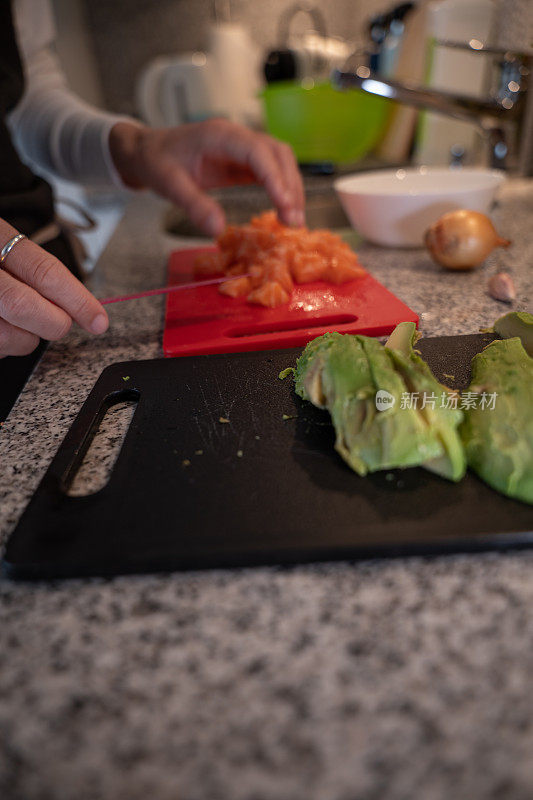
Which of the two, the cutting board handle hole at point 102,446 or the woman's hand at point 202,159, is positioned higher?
the woman's hand at point 202,159

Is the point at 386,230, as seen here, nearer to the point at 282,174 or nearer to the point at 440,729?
the point at 282,174

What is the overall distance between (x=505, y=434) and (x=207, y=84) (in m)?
3.00

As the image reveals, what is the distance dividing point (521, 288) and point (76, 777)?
3.29 feet

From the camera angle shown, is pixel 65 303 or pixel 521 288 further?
pixel 521 288

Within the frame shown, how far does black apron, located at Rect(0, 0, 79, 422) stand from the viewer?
105 cm

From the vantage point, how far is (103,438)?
66 cm

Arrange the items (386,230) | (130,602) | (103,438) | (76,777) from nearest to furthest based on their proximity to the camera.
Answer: (76,777) < (130,602) < (103,438) < (386,230)

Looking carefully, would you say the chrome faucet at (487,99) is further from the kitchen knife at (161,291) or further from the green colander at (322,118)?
the kitchen knife at (161,291)

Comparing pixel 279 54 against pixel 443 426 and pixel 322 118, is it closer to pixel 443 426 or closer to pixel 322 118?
pixel 322 118

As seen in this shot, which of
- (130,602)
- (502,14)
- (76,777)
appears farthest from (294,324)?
(502,14)

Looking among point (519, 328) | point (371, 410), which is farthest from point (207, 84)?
point (371, 410)

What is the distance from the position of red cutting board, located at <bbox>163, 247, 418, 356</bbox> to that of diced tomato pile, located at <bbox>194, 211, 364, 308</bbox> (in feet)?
0.06

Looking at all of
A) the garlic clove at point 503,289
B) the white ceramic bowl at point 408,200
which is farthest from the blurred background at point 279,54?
the garlic clove at point 503,289

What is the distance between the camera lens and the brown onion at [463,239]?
108 cm
